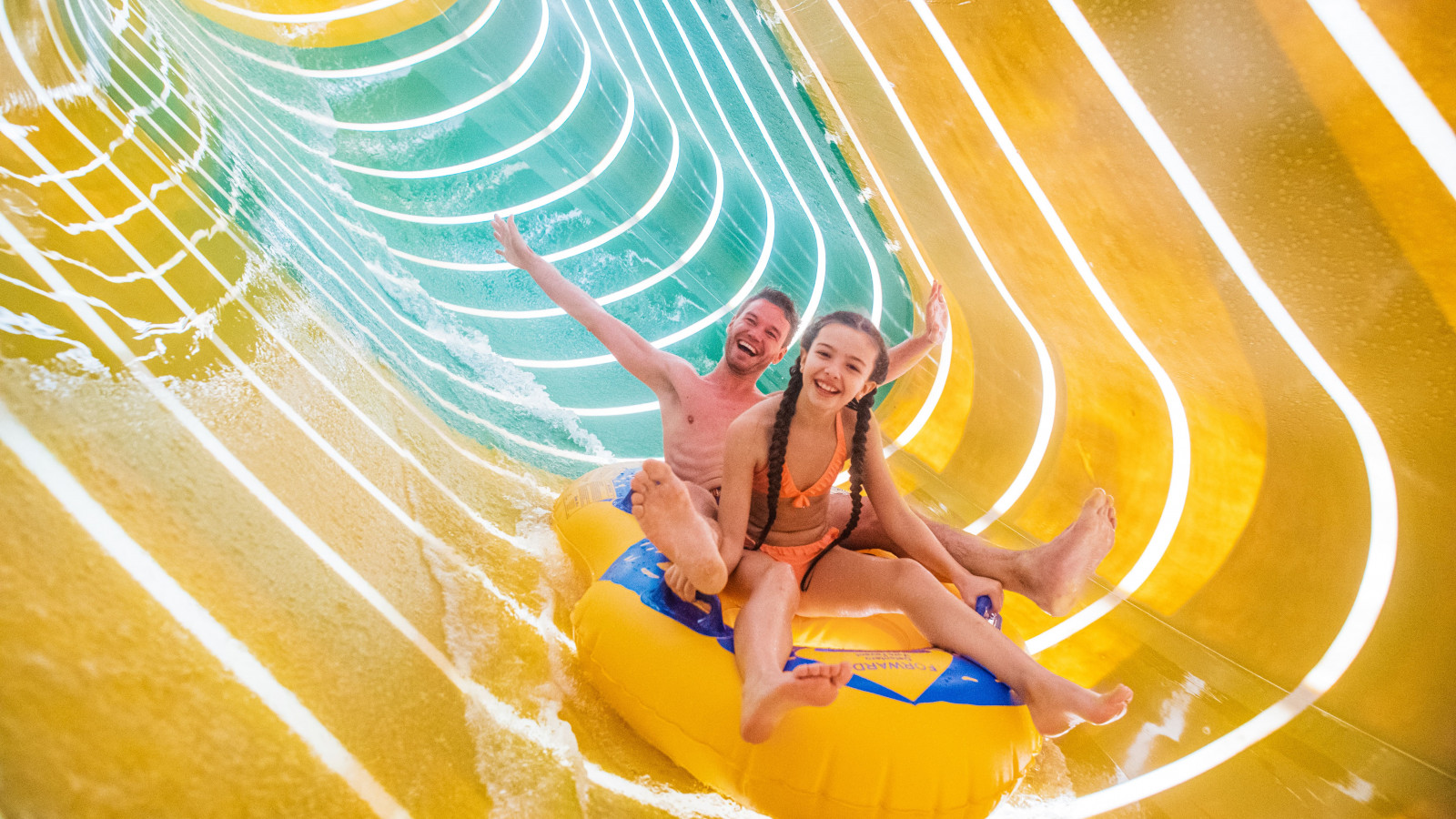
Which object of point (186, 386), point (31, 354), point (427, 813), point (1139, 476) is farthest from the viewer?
point (1139, 476)

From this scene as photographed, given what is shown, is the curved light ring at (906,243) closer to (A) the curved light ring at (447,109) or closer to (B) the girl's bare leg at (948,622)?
(B) the girl's bare leg at (948,622)

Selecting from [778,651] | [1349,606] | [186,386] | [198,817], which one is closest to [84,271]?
[186,386]

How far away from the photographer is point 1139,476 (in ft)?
5.51

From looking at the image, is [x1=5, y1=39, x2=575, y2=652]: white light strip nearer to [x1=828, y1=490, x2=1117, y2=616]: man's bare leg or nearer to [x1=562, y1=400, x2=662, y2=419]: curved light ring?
[x1=828, y1=490, x2=1117, y2=616]: man's bare leg

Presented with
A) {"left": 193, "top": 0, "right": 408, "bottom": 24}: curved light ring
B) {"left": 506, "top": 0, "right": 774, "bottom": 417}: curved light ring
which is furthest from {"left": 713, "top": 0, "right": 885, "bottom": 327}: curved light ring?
{"left": 193, "top": 0, "right": 408, "bottom": 24}: curved light ring

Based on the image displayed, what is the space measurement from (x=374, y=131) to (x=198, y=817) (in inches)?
132

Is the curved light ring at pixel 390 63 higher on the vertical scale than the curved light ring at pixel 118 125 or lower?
higher

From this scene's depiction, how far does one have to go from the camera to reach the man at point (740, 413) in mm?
1269

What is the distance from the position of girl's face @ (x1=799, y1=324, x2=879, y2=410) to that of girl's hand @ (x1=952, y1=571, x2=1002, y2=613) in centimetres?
41

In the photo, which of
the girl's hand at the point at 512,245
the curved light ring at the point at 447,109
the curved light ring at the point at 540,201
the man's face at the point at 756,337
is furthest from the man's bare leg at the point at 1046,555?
the curved light ring at the point at 447,109

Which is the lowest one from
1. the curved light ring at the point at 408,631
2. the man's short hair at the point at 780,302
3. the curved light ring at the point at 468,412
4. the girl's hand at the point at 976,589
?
the curved light ring at the point at 408,631

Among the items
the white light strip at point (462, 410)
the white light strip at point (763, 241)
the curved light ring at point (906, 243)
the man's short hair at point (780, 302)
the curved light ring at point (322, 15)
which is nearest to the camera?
the man's short hair at point (780, 302)

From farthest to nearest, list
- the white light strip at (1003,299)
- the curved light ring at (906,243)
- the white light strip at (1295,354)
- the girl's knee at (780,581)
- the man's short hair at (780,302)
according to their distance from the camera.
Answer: the curved light ring at (906,243), the white light strip at (1003,299), the man's short hair at (780,302), the white light strip at (1295,354), the girl's knee at (780,581)

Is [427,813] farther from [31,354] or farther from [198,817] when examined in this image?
[31,354]
